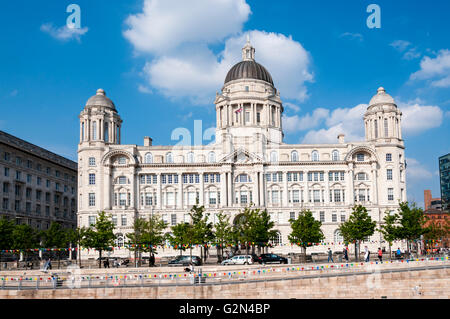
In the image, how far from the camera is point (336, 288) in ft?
130

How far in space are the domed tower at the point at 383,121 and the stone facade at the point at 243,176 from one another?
0.18 metres

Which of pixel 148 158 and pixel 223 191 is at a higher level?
pixel 148 158

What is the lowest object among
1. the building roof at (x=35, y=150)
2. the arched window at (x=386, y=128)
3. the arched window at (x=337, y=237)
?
the arched window at (x=337, y=237)

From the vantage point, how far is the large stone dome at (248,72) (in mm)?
106250

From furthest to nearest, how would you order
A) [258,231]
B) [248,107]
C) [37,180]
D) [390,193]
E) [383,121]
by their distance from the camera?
[248,107] → [37,180] → [383,121] → [390,193] → [258,231]

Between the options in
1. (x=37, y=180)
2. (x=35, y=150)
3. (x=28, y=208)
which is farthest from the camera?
(x=37, y=180)

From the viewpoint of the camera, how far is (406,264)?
1624 inches

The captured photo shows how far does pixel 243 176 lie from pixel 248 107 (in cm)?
1796

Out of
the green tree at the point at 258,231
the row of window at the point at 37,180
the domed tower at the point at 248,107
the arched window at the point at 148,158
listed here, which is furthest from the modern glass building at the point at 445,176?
the row of window at the point at 37,180

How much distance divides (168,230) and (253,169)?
1832cm

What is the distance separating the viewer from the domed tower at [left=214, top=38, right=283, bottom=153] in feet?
330

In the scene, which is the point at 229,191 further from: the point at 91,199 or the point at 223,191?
the point at 91,199

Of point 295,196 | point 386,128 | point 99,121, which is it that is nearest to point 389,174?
point 386,128

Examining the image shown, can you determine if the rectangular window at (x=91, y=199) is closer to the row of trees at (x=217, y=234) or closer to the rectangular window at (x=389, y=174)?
the row of trees at (x=217, y=234)
